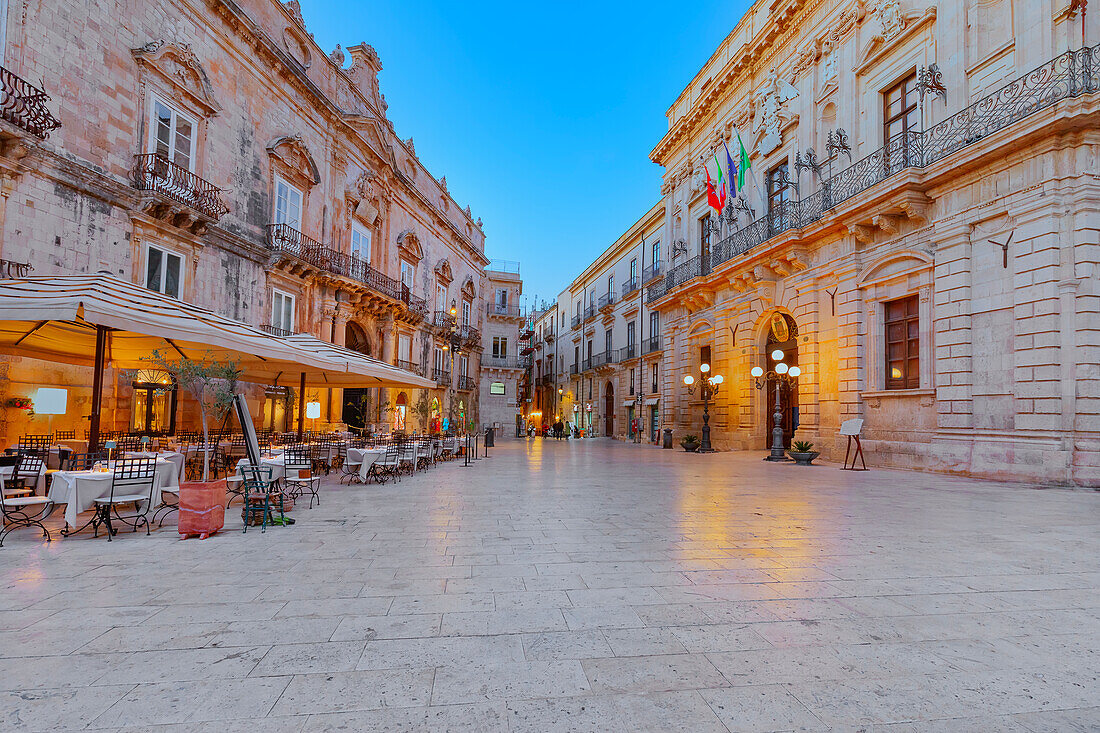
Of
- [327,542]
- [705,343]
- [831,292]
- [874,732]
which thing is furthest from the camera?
[705,343]

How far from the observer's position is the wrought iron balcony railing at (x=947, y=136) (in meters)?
9.93

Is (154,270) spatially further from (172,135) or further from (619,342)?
(619,342)

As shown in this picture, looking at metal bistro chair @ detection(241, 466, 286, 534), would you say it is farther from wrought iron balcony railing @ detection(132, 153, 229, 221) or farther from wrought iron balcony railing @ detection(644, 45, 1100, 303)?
wrought iron balcony railing @ detection(644, 45, 1100, 303)

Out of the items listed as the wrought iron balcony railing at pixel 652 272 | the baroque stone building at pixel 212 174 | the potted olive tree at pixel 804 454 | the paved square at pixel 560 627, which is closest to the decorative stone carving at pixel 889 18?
the potted olive tree at pixel 804 454

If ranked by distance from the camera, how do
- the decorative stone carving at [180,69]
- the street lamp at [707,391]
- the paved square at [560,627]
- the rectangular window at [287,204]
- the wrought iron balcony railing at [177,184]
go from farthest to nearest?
the street lamp at [707,391] → the rectangular window at [287,204] → the decorative stone carving at [180,69] → the wrought iron balcony railing at [177,184] → the paved square at [560,627]

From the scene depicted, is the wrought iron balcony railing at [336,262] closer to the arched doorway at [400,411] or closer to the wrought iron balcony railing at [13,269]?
the arched doorway at [400,411]

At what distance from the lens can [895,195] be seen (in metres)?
12.9

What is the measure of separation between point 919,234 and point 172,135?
18.3m

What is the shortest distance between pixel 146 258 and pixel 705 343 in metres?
19.3

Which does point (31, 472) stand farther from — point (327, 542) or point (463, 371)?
point (463, 371)

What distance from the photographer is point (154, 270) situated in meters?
13.2

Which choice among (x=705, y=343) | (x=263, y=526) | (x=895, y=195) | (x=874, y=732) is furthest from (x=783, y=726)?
(x=705, y=343)

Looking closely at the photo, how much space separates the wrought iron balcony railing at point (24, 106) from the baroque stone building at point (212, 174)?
0.03 meters

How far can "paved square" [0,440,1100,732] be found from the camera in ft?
7.88
